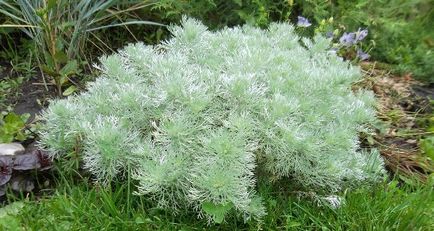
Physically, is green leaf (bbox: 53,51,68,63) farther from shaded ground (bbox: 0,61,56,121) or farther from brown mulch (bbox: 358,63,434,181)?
brown mulch (bbox: 358,63,434,181)

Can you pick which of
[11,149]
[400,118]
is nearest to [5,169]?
[11,149]

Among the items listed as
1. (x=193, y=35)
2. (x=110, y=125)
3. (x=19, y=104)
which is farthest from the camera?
(x=19, y=104)

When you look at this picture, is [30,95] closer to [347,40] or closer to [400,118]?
[347,40]

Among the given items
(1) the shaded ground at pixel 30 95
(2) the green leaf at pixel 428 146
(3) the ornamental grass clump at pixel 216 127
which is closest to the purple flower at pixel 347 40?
(2) the green leaf at pixel 428 146

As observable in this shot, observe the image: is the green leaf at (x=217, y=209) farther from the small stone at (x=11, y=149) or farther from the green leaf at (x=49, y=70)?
the green leaf at (x=49, y=70)

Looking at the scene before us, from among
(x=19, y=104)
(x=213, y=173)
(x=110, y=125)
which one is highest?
(x=19, y=104)

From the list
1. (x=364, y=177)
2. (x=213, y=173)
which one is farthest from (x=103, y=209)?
(x=364, y=177)

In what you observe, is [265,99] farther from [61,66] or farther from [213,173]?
[61,66]
